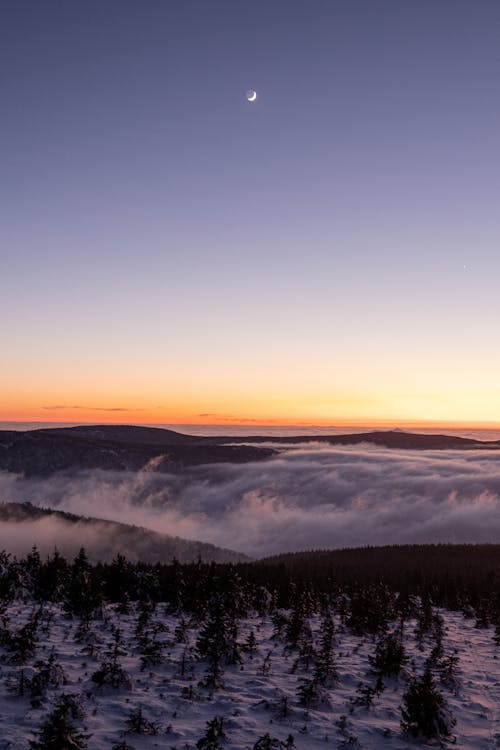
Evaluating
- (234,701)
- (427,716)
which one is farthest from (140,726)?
(427,716)

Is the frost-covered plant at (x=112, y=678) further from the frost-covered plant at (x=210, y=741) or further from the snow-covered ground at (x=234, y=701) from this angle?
the frost-covered plant at (x=210, y=741)

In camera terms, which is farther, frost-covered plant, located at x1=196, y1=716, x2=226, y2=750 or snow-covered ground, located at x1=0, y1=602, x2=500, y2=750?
snow-covered ground, located at x1=0, y1=602, x2=500, y2=750

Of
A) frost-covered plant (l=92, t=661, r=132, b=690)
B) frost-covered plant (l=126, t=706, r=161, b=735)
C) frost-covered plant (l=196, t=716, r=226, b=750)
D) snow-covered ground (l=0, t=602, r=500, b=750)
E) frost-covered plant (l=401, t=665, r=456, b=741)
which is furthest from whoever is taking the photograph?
frost-covered plant (l=92, t=661, r=132, b=690)

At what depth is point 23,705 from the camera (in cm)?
1216

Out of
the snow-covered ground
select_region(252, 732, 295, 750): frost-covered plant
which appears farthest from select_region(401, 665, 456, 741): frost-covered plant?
select_region(252, 732, 295, 750): frost-covered plant

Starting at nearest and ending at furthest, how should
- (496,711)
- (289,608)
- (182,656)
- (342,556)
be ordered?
(496,711)
(182,656)
(289,608)
(342,556)

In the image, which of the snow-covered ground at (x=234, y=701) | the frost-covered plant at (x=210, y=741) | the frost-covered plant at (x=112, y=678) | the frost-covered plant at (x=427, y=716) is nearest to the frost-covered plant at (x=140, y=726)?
the snow-covered ground at (x=234, y=701)

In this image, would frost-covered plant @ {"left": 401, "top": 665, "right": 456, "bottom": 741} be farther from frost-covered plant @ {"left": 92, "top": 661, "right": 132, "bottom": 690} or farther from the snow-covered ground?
frost-covered plant @ {"left": 92, "top": 661, "right": 132, "bottom": 690}

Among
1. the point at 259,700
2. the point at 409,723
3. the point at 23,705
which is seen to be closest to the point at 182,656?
the point at 259,700

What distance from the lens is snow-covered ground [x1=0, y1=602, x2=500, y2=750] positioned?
11.4 metres

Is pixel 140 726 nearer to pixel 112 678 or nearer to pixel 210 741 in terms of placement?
pixel 210 741

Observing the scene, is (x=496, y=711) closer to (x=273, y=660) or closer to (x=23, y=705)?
(x=273, y=660)

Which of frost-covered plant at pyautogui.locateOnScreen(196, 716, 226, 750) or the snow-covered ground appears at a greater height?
frost-covered plant at pyautogui.locateOnScreen(196, 716, 226, 750)

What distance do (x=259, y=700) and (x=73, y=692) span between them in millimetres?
4772
